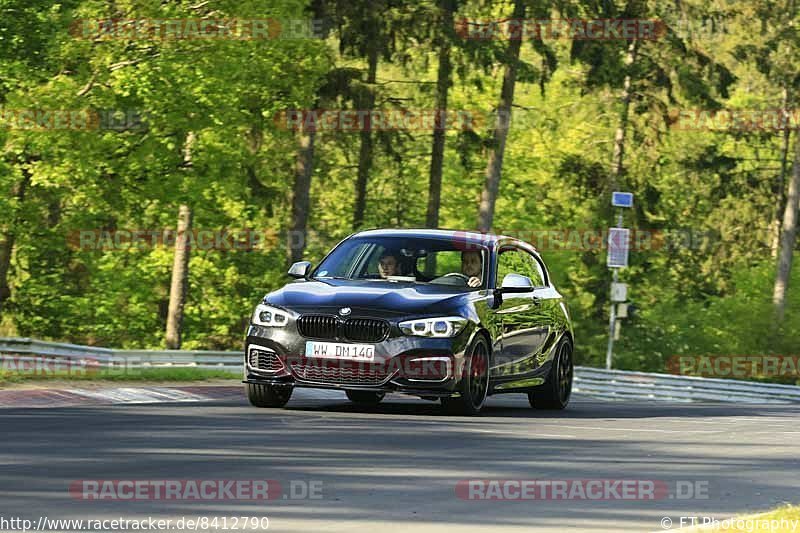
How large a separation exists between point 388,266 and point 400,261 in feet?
0.45

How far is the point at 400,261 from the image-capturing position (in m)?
17.3

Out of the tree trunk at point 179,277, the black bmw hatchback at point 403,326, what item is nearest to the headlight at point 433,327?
the black bmw hatchback at point 403,326

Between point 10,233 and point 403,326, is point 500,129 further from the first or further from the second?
point 403,326

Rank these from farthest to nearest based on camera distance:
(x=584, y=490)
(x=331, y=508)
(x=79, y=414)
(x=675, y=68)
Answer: (x=675, y=68), (x=79, y=414), (x=584, y=490), (x=331, y=508)

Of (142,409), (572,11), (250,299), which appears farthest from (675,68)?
(142,409)

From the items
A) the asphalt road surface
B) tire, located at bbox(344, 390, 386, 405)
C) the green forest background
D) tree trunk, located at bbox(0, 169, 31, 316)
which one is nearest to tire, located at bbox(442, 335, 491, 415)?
the asphalt road surface

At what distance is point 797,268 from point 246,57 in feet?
100

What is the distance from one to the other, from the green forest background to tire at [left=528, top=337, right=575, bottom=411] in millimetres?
9754

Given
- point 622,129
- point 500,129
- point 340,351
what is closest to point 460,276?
point 340,351

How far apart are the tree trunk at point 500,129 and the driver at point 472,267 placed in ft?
89.1

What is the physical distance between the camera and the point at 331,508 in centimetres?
941

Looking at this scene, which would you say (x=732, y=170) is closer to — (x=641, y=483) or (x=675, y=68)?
(x=675, y=68)

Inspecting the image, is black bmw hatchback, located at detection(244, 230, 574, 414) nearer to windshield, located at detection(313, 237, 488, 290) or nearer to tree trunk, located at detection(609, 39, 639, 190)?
windshield, located at detection(313, 237, 488, 290)

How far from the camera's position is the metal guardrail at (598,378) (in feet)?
103
